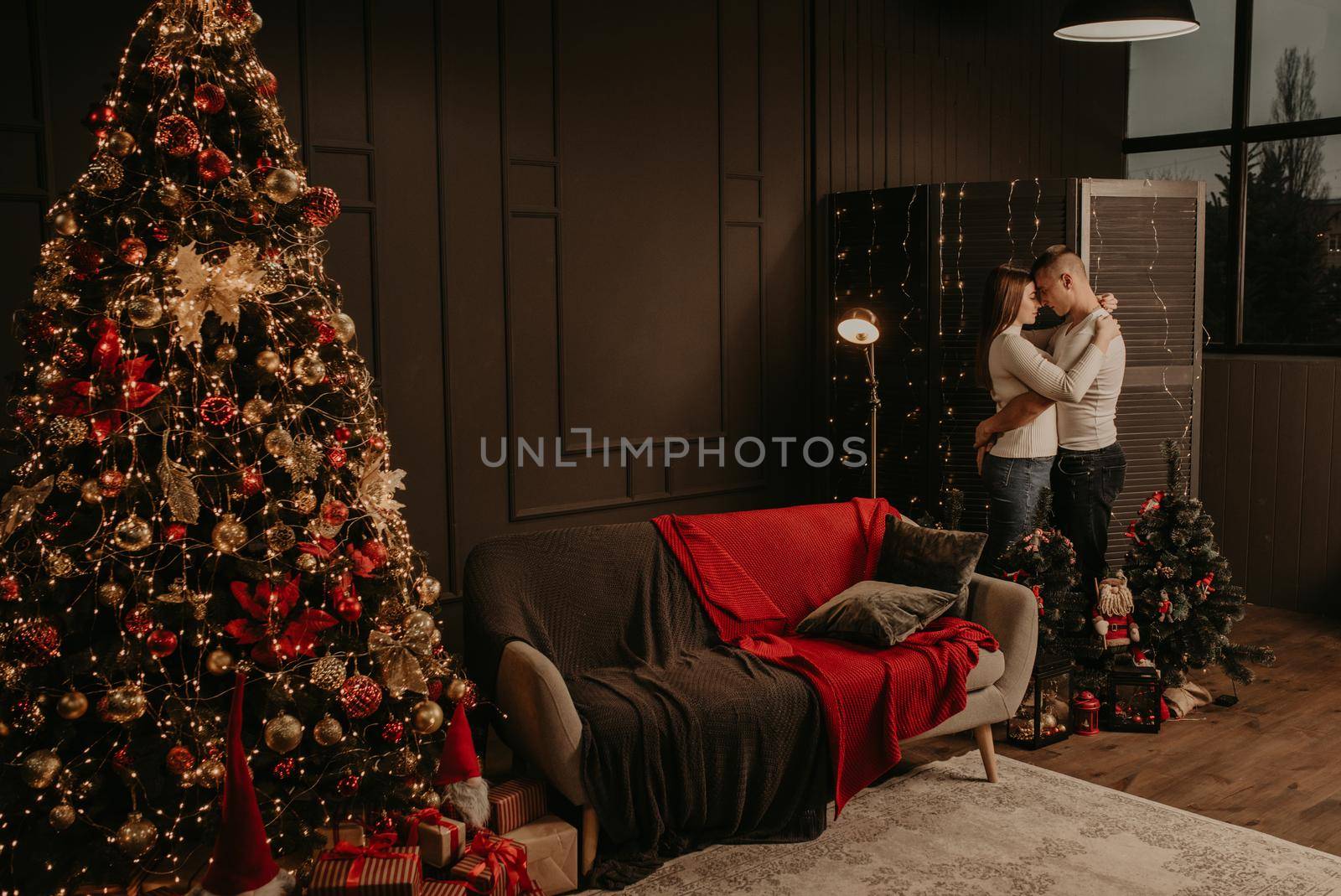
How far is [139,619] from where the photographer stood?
2.67 metres

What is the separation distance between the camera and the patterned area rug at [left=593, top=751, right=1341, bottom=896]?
10.5 ft

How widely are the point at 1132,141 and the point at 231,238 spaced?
5.67 metres

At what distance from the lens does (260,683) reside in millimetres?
2816

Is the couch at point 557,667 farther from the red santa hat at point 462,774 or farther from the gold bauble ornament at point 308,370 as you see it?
the gold bauble ornament at point 308,370

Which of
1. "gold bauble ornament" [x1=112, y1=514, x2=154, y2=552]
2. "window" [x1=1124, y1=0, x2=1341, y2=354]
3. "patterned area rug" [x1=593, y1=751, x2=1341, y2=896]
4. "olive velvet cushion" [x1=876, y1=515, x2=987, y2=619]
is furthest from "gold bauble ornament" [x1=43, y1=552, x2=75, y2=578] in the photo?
"window" [x1=1124, y1=0, x2=1341, y2=354]

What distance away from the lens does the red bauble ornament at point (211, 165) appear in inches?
109

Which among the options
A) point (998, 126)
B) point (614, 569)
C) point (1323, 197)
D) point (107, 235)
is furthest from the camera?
point (998, 126)

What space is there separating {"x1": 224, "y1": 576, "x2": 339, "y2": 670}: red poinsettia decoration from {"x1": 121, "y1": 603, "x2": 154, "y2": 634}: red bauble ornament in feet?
0.56

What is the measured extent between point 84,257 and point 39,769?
1185 millimetres

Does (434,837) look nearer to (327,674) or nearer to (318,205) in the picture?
(327,674)

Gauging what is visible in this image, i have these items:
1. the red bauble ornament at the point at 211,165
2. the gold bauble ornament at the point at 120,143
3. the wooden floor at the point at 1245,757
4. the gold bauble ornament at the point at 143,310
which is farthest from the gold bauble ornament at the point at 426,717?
the wooden floor at the point at 1245,757

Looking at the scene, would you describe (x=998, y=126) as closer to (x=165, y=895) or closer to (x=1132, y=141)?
(x=1132, y=141)

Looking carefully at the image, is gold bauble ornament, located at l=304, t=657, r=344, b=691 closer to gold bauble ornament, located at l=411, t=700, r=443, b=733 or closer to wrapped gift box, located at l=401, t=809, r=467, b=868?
gold bauble ornament, located at l=411, t=700, r=443, b=733

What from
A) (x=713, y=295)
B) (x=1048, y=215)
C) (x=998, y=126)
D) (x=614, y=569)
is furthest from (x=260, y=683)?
(x=998, y=126)
